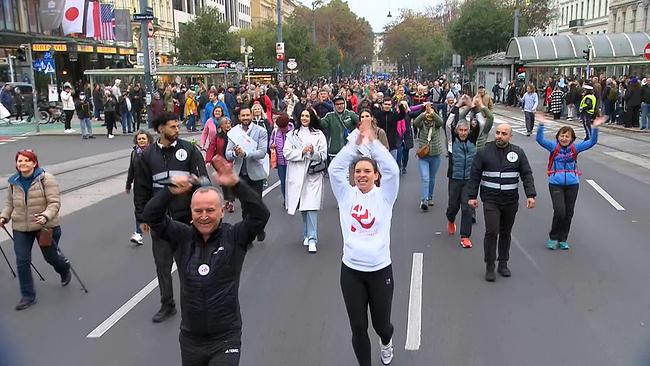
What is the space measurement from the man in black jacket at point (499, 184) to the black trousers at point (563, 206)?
1.22 m

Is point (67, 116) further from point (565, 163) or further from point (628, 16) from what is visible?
point (628, 16)

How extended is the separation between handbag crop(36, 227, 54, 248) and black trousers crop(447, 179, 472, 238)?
486cm

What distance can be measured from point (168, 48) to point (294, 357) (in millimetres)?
63557

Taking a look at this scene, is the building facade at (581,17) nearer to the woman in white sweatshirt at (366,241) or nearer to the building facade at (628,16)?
the building facade at (628,16)

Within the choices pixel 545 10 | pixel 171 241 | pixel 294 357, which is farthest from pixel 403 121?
pixel 545 10

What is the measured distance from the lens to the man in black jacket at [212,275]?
3.56 m

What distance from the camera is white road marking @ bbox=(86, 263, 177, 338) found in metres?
5.66

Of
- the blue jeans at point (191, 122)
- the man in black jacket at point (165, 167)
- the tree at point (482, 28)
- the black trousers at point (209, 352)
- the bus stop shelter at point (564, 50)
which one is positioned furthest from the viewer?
the tree at point (482, 28)

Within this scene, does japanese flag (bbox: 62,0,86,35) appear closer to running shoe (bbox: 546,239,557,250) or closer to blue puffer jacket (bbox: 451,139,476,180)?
blue puffer jacket (bbox: 451,139,476,180)

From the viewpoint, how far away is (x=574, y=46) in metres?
39.2

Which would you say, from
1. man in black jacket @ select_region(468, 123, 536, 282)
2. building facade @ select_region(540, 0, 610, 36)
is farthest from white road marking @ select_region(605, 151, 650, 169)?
building facade @ select_region(540, 0, 610, 36)

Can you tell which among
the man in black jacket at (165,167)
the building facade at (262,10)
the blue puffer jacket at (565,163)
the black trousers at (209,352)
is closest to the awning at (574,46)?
the blue puffer jacket at (565,163)

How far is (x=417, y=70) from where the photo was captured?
107m

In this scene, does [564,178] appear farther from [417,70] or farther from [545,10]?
→ [417,70]
